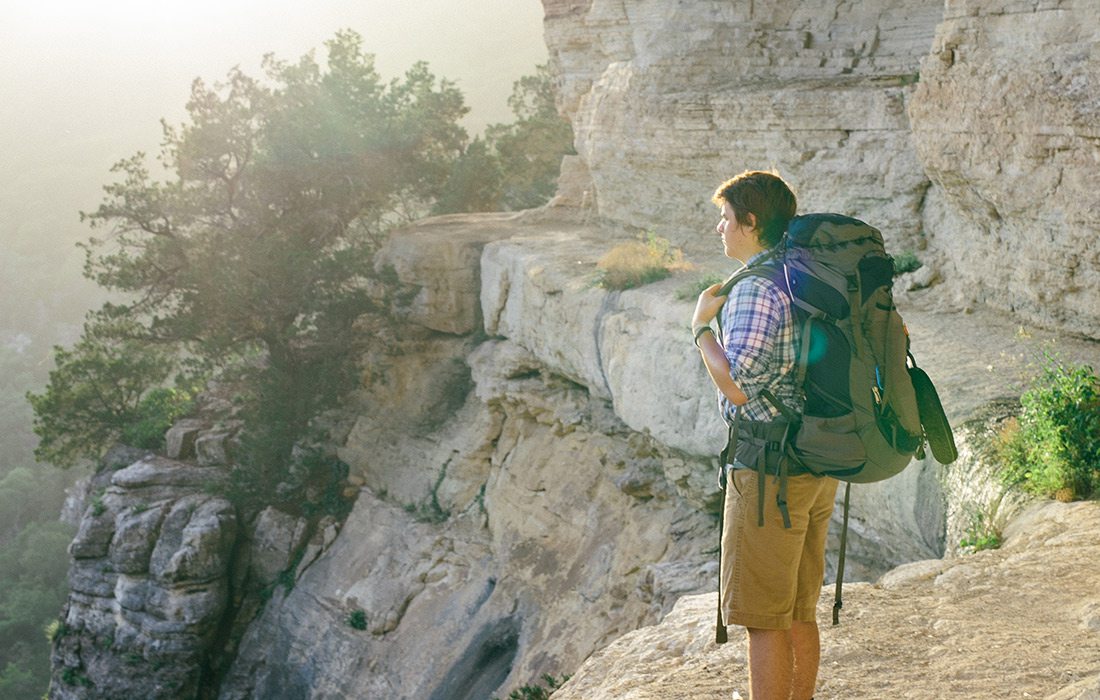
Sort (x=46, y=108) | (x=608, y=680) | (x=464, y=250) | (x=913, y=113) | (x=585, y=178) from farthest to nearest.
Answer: (x=46, y=108), (x=585, y=178), (x=464, y=250), (x=913, y=113), (x=608, y=680)

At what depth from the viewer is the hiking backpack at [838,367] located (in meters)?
3.42

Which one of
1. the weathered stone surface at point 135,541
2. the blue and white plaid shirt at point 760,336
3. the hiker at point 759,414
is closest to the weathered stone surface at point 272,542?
the weathered stone surface at point 135,541

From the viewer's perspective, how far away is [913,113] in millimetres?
9109

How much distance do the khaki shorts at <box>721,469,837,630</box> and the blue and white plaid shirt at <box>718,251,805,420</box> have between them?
0.30 metres

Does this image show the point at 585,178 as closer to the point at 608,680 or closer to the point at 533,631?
the point at 533,631

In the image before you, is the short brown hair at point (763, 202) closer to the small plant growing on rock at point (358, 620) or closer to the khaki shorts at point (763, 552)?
the khaki shorts at point (763, 552)

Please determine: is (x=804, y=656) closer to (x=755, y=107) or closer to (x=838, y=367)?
(x=838, y=367)

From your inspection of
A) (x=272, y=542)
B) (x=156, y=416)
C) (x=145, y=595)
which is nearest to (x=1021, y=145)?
(x=272, y=542)

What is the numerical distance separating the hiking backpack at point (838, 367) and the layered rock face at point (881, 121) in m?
4.67

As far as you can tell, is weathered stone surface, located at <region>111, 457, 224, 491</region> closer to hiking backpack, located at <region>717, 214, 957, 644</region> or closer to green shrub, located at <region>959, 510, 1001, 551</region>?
green shrub, located at <region>959, 510, 1001, 551</region>

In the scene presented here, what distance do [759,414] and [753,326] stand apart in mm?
A: 333

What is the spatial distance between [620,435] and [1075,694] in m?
9.38

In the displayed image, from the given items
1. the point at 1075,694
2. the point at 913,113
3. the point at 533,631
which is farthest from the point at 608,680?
the point at 533,631

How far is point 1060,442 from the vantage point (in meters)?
5.77
